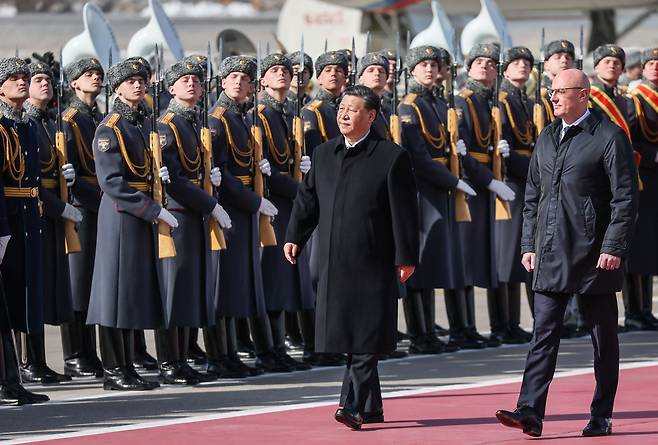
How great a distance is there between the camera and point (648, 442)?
8.62 m

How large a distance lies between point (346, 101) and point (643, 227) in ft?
17.0

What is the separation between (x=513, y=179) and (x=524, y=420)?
4.65 metres

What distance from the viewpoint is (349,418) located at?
9023mm

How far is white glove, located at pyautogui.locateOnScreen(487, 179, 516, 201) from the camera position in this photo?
1278 cm

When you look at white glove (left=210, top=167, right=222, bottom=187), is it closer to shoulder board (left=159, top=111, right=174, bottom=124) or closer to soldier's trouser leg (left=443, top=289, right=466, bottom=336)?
shoulder board (left=159, top=111, right=174, bottom=124)

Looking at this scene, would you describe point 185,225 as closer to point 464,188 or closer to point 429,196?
point 429,196

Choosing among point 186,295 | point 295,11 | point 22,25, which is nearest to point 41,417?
point 186,295

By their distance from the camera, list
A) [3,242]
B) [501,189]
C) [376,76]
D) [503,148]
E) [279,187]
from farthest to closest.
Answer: [503,148] → [501,189] → [376,76] → [279,187] → [3,242]

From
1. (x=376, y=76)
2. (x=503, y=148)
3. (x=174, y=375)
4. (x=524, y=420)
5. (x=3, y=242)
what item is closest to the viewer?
(x=524, y=420)

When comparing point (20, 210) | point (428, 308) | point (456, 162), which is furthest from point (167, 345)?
point (456, 162)

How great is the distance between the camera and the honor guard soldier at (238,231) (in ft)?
37.5

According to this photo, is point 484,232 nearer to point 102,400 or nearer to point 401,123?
point 401,123

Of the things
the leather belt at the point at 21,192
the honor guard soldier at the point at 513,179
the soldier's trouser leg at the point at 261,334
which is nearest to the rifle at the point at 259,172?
the soldier's trouser leg at the point at 261,334

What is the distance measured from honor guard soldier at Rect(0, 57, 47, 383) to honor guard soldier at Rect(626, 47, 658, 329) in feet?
16.2
